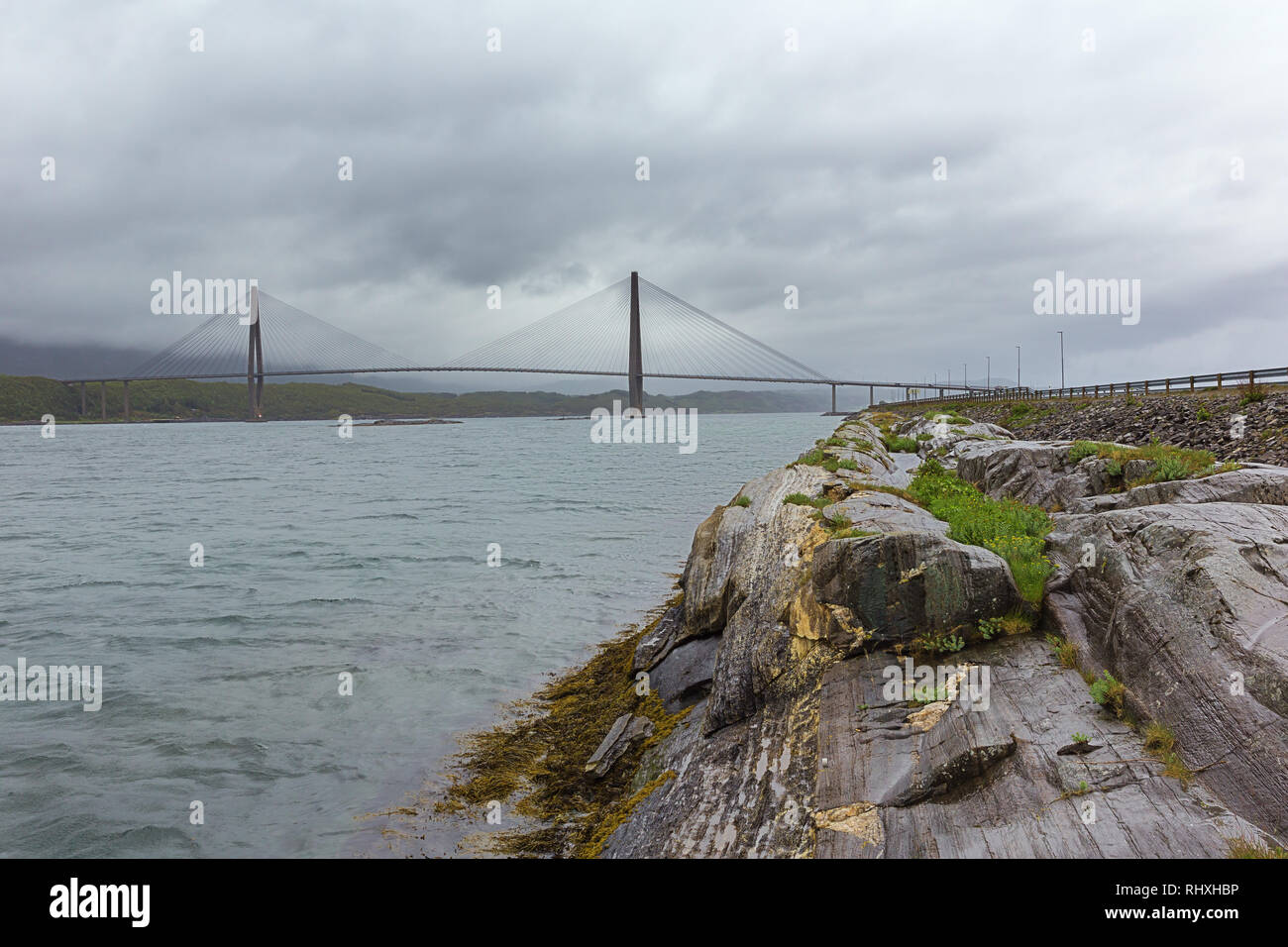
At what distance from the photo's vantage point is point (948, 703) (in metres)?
6.68

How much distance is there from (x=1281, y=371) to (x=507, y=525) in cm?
3441

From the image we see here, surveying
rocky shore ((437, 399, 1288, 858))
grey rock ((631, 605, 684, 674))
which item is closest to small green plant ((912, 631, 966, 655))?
rocky shore ((437, 399, 1288, 858))

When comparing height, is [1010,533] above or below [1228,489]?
below

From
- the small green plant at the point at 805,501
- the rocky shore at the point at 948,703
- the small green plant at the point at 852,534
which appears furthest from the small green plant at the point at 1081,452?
the small green plant at the point at 852,534

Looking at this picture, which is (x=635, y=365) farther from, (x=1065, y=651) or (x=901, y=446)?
(x=1065, y=651)

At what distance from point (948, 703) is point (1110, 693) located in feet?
4.31

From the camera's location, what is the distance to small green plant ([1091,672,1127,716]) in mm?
6156

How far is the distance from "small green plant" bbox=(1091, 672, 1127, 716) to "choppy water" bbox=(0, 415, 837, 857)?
24.9 ft

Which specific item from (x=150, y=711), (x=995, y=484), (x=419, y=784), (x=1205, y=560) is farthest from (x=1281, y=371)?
(x=150, y=711)

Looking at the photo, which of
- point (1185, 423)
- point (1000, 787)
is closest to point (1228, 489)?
point (1000, 787)

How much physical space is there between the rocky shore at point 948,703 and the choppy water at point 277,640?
6.03ft

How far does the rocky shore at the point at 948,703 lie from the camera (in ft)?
17.2

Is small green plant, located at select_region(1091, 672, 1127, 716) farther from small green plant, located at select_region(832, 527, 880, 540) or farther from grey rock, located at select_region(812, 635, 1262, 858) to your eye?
small green plant, located at select_region(832, 527, 880, 540)
